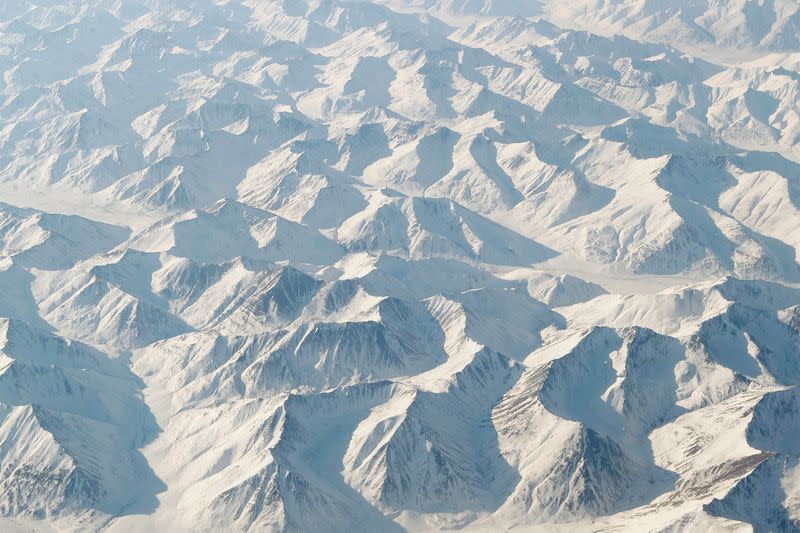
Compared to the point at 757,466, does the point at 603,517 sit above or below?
below

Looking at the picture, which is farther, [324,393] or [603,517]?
[324,393]

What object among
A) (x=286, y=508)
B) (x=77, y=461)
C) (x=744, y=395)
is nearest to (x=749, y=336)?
(x=744, y=395)

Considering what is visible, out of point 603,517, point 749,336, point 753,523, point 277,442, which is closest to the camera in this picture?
point 753,523

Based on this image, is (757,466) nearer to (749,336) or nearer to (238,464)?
(749,336)

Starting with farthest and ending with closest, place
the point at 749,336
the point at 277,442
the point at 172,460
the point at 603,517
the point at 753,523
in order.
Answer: the point at 749,336, the point at 172,460, the point at 277,442, the point at 603,517, the point at 753,523

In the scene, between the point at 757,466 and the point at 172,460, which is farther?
the point at 172,460

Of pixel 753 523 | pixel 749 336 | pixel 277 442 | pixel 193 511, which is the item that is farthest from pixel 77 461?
pixel 749 336

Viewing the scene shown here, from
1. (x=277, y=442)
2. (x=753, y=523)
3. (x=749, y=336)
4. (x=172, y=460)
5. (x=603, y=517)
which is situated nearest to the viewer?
(x=753, y=523)

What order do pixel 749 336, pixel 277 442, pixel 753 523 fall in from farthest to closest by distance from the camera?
1. pixel 749 336
2. pixel 277 442
3. pixel 753 523

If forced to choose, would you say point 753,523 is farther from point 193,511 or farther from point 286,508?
point 193,511
